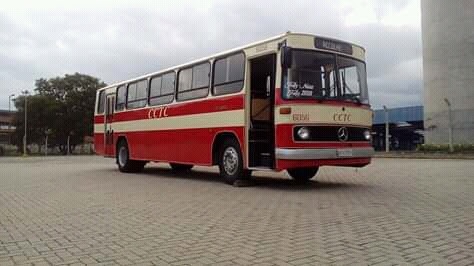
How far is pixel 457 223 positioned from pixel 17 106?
6637cm

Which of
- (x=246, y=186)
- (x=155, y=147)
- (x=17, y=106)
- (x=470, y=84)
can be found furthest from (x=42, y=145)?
(x=246, y=186)

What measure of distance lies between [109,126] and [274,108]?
9943 millimetres

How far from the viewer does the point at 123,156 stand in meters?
18.6

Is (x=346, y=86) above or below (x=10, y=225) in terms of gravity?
above

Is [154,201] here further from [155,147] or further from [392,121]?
[392,121]

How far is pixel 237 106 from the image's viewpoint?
12031mm

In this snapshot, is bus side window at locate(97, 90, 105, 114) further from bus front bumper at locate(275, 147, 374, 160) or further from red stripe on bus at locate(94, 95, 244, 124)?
bus front bumper at locate(275, 147, 374, 160)

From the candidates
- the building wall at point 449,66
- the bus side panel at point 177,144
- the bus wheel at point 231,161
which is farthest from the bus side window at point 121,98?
the building wall at point 449,66

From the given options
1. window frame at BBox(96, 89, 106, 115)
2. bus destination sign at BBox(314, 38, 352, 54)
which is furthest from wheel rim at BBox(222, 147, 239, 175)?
window frame at BBox(96, 89, 106, 115)

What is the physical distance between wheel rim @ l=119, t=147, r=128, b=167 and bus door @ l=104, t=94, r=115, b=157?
59 cm

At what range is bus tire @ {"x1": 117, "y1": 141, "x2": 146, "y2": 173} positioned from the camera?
18250 millimetres

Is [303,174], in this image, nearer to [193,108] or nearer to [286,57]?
[193,108]

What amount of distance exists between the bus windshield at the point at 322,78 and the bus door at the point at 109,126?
10.1 m

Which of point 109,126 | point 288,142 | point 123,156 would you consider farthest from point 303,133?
point 109,126
